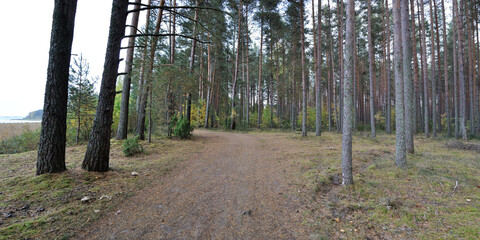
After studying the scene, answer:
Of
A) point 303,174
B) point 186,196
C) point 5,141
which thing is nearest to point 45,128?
point 186,196

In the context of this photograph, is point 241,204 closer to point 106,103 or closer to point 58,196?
point 58,196

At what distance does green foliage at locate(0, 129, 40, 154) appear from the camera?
852 cm

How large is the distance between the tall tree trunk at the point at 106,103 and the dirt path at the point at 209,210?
157 cm

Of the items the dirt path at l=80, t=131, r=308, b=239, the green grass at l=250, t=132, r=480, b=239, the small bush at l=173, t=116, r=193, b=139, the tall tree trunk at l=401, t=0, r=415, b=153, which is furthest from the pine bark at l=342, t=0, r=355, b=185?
the small bush at l=173, t=116, r=193, b=139

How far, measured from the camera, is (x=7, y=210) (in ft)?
8.62

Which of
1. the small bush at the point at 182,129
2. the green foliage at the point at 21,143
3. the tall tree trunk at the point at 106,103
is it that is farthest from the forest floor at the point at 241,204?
the green foliage at the point at 21,143

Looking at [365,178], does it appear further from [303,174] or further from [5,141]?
Answer: [5,141]

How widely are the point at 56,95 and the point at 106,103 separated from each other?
2.81ft

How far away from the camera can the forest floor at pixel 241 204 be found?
246 centimetres

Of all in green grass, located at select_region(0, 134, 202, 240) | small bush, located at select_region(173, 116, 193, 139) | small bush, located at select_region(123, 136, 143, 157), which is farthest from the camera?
small bush, located at select_region(173, 116, 193, 139)

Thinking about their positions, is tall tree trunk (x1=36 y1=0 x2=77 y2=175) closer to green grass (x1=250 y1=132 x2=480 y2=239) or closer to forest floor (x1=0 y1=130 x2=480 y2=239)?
forest floor (x1=0 y1=130 x2=480 y2=239)

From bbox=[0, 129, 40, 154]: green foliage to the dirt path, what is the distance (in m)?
9.60

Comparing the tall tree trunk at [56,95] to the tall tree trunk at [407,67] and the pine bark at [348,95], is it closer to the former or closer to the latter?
the pine bark at [348,95]

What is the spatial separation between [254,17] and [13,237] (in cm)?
2186
